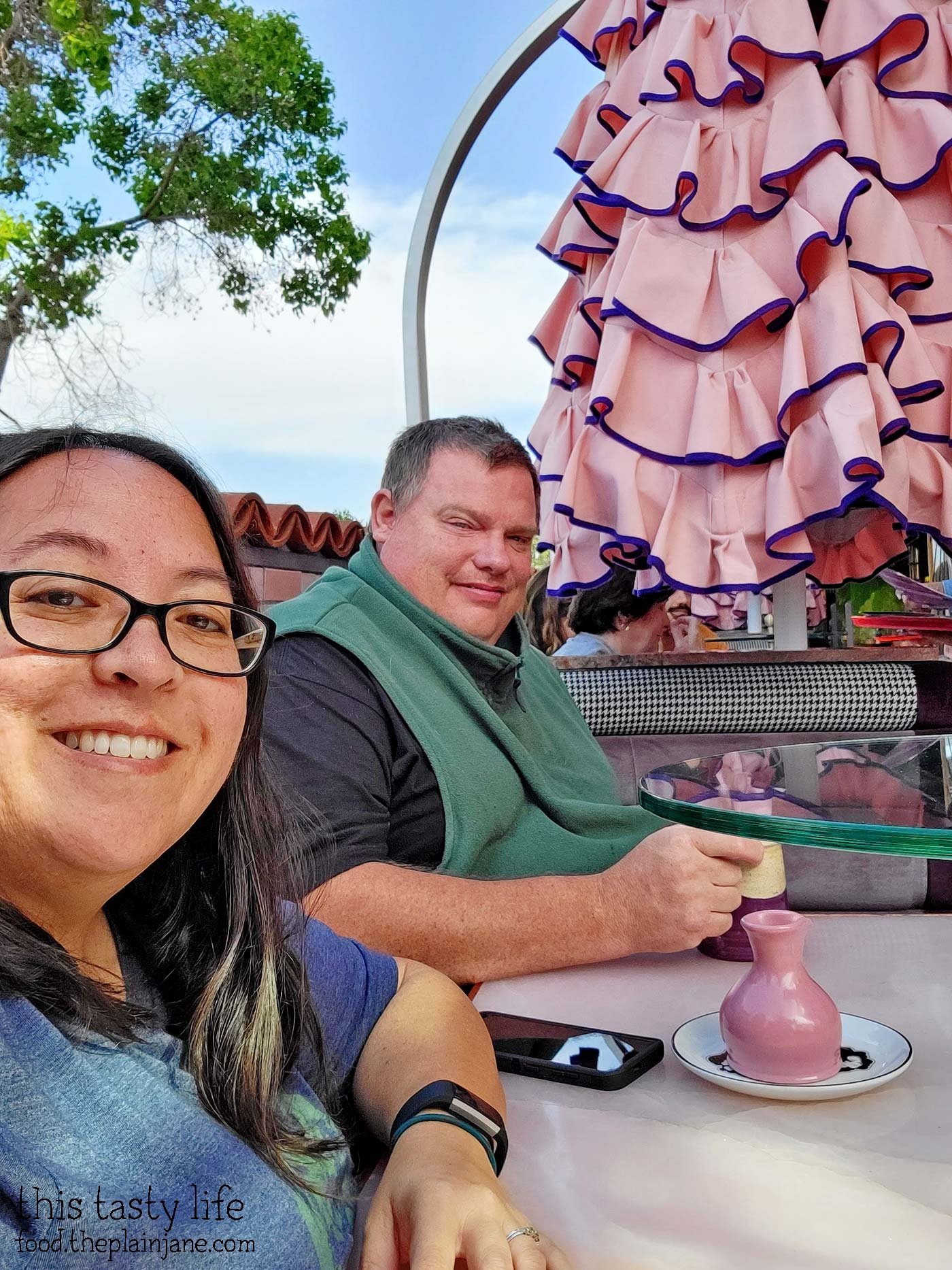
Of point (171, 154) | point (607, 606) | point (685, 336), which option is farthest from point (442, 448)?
point (171, 154)

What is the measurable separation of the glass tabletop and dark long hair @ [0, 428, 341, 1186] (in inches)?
18.1

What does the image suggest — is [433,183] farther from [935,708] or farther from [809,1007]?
[809,1007]

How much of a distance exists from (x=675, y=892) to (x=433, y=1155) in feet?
2.06

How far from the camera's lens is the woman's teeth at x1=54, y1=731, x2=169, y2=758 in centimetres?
83

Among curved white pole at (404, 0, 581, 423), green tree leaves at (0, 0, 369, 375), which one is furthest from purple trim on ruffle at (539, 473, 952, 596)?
green tree leaves at (0, 0, 369, 375)

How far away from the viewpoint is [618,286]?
2156 millimetres

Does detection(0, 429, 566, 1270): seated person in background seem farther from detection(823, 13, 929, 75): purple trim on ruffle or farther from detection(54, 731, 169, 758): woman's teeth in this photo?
detection(823, 13, 929, 75): purple trim on ruffle

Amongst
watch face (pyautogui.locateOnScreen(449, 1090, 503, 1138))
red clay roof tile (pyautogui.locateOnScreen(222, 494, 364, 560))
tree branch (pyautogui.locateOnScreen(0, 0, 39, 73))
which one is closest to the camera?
watch face (pyautogui.locateOnScreen(449, 1090, 503, 1138))

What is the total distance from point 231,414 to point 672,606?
16.9m

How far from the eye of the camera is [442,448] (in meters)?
2.26

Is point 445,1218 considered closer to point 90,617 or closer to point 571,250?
point 90,617

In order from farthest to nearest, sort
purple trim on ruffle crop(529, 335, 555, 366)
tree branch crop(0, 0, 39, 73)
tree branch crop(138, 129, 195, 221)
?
tree branch crop(138, 129, 195, 221), tree branch crop(0, 0, 39, 73), purple trim on ruffle crop(529, 335, 555, 366)

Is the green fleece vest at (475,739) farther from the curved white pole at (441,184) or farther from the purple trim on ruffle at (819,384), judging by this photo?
the curved white pole at (441,184)

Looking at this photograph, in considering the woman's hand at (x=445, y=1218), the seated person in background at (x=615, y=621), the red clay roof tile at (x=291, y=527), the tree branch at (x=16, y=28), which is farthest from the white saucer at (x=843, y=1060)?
the tree branch at (x=16, y=28)
